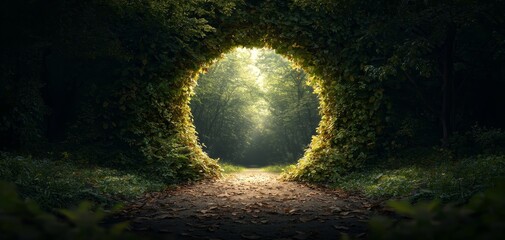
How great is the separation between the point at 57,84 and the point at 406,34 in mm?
10776

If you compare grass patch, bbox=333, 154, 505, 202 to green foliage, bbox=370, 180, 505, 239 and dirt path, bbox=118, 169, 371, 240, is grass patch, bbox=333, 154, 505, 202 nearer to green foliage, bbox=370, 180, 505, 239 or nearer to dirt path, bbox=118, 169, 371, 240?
dirt path, bbox=118, 169, 371, 240

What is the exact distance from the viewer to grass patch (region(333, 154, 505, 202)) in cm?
549

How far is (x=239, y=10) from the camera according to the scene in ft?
38.3

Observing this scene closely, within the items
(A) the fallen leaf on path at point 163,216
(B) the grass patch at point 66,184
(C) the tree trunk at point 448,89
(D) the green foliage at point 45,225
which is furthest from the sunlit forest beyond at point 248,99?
(D) the green foliage at point 45,225

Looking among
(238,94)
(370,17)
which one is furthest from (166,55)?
(238,94)

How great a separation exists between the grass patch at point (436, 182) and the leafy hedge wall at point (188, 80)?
182cm

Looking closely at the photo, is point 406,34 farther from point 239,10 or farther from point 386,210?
point 386,210

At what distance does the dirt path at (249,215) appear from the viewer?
4.38m

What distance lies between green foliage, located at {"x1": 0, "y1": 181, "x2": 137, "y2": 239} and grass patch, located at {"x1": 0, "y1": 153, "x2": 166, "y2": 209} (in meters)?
3.69

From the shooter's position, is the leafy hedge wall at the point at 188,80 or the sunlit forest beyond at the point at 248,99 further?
the sunlit forest beyond at the point at 248,99

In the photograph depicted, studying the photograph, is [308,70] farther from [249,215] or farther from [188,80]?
[249,215]

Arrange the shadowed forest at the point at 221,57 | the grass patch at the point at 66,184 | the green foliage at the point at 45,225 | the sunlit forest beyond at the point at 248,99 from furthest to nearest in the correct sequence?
the sunlit forest beyond at the point at 248,99
the shadowed forest at the point at 221,57
the grass patch at the point at 66,184
the green foliage at the point at 45,225

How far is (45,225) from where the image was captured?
1.57 metres

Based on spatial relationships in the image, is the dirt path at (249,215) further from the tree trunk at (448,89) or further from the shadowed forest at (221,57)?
the tree trunk at (448,89)
